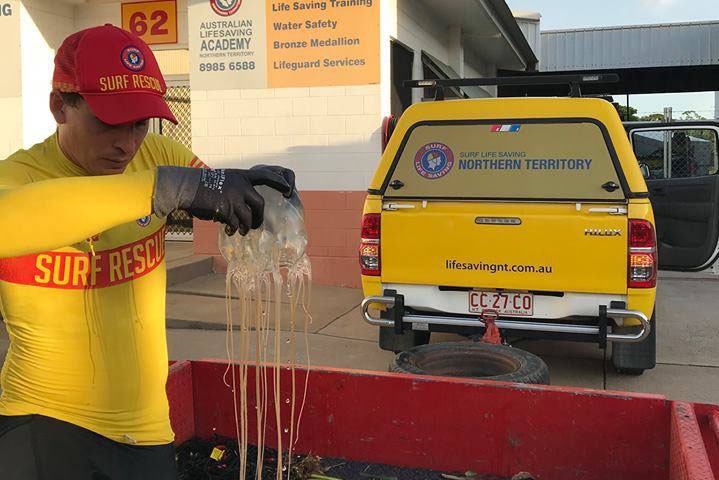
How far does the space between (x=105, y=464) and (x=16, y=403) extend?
0.29 metres

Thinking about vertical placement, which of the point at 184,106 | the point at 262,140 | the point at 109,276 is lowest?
the point at 109,276

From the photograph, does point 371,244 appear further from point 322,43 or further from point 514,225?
point 322,43

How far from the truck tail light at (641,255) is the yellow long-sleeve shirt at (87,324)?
348cm

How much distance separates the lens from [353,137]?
858 centimetres

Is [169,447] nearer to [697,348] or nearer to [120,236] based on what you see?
[120,236]

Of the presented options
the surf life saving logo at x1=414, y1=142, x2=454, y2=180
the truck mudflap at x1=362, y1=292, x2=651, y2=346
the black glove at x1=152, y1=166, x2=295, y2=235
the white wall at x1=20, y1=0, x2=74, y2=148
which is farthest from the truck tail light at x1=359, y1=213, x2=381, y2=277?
the white wall at x1=20, y1=0, x2=74, y2=148

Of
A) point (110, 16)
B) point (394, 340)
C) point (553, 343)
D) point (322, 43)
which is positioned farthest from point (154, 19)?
point (553, 343)

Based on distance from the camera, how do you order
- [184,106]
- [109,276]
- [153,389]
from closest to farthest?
1. [109,276]
2. [153,389]
3. [184,106]

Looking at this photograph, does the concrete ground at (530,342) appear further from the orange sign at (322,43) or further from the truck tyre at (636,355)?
the orange sign at (322,43)

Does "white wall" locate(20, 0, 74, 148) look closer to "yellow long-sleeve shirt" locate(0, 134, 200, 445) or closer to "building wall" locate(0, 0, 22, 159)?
"building wall" locate(0, 0, 22, 159)

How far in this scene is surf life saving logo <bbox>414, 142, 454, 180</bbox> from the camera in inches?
199

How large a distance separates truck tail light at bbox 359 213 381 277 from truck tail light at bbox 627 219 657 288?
68.5 inches

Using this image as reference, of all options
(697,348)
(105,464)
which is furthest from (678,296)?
(105,464)

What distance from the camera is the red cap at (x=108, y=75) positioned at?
158 cm
